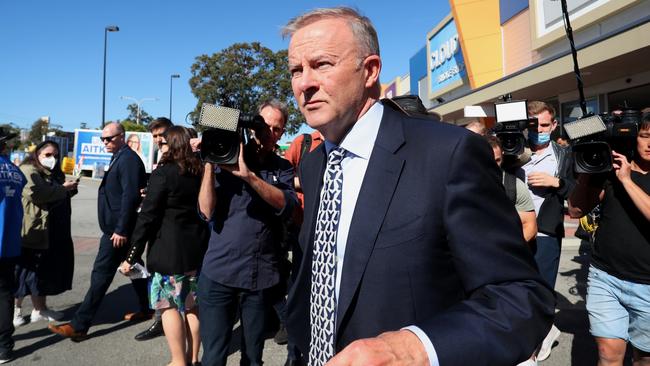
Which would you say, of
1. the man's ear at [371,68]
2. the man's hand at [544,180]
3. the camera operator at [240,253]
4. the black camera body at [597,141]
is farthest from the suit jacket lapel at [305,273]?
the man's hand at [544,180]

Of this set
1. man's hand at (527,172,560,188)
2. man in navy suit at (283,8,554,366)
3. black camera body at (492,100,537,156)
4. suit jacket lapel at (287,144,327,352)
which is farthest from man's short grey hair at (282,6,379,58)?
man's hand at (527,172,560,188)

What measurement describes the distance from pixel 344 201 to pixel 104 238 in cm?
399

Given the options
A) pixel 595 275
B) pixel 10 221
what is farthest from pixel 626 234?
pixel 10 221

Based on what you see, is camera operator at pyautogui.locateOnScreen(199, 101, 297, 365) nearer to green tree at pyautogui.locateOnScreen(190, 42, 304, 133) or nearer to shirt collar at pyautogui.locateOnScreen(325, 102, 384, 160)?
shirt collar at pyautogui.locateOnScreen(325, 102, 384, 160)

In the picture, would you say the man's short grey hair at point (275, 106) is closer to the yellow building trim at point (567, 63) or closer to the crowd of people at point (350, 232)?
the crowd of people at point (350, 232)

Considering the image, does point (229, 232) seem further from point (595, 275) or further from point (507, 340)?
point (595, 275)

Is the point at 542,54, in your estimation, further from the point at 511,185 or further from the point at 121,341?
the point at 121,341

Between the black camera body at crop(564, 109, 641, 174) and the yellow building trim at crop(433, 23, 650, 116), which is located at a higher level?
the yellow building trim at crop(433, 23, 650, 116)

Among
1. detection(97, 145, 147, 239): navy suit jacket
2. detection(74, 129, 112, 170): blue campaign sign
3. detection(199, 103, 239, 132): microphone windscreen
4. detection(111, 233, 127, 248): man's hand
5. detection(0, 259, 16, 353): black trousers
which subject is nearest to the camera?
detection(199, 103, 239, 132): microphone windscreen

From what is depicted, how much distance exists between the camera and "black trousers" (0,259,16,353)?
3820 millimetres

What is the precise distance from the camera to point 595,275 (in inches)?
108

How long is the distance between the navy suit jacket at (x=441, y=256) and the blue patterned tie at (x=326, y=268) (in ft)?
0.26

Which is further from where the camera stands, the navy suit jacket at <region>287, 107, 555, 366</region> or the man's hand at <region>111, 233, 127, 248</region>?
the man's hand at <region>111, 233, 127, 248</region>

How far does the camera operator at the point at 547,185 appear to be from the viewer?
3.36 m
